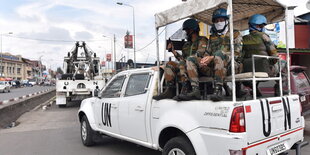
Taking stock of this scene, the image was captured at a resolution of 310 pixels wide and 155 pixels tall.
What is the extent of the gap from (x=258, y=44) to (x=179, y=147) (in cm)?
191

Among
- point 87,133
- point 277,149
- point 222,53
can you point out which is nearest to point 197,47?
point 222,53

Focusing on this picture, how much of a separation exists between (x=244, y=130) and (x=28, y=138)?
20.3 feet

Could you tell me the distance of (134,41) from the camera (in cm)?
2870

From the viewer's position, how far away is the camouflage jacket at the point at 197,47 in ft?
13.1

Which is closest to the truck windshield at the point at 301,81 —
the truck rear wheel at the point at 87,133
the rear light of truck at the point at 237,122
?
the rear light of truck at the point at 237,122

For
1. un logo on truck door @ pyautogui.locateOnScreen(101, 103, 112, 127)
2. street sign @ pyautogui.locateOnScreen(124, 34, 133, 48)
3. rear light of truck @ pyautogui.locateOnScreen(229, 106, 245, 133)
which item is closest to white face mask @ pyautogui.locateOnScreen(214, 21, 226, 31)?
rear light of truck @ pyautogui.locateOnScreen(229, 106, 245, 133)

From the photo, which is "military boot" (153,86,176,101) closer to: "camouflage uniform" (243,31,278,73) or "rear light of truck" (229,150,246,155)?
"camouflage uniform" (243,31,278,73)

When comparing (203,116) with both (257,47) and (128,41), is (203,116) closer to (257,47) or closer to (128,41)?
(257,47)

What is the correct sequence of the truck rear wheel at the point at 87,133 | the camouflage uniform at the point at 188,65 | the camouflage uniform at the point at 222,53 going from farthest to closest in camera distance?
the truck rear wheel at the point at 87,133 → the camouflage uniform at the point at 188,65 → the camouflage uniform at the point at 222,53

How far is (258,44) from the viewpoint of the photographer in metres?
3.79

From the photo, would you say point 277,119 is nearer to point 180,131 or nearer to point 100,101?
point 180,131

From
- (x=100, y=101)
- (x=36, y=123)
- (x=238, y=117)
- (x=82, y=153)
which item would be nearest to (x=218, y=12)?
(x=238, y=117)

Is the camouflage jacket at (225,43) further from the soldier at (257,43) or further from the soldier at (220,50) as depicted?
the soldier at (257,43)

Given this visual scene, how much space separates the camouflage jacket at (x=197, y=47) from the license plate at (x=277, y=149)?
5.33 feet
